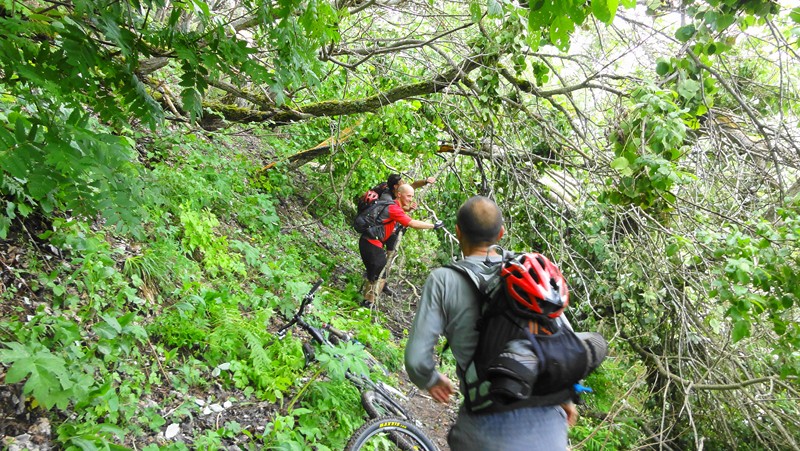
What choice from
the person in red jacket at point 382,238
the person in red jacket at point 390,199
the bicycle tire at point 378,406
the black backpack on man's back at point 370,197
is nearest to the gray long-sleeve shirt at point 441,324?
the bicycle tire at point 378,406

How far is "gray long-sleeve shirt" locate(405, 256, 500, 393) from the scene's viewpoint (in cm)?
261

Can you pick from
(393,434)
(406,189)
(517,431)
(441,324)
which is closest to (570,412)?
(517,431)

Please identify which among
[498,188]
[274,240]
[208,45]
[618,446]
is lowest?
[618,446]

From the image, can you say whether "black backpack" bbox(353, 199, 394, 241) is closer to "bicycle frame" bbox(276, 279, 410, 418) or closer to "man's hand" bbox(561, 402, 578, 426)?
"bicycle frame" bbox(276, 279, 410, 418)

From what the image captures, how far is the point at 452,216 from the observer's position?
9.21m

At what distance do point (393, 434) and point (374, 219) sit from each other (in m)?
3.83

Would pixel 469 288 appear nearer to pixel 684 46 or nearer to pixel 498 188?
pixel 684 46

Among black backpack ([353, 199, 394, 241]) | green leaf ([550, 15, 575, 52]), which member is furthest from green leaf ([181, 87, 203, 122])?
black backpack ([353, 199, 394, 241])

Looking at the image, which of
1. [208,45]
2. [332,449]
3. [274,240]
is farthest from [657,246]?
[274,240]

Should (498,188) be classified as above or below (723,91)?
below

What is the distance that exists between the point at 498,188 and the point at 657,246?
7.98 feet

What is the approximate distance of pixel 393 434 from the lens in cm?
450

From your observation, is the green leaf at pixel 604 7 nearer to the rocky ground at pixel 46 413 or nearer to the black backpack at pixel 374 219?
the rocky ground at pixel 46 413

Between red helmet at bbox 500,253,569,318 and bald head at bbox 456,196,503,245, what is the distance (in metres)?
0.40
